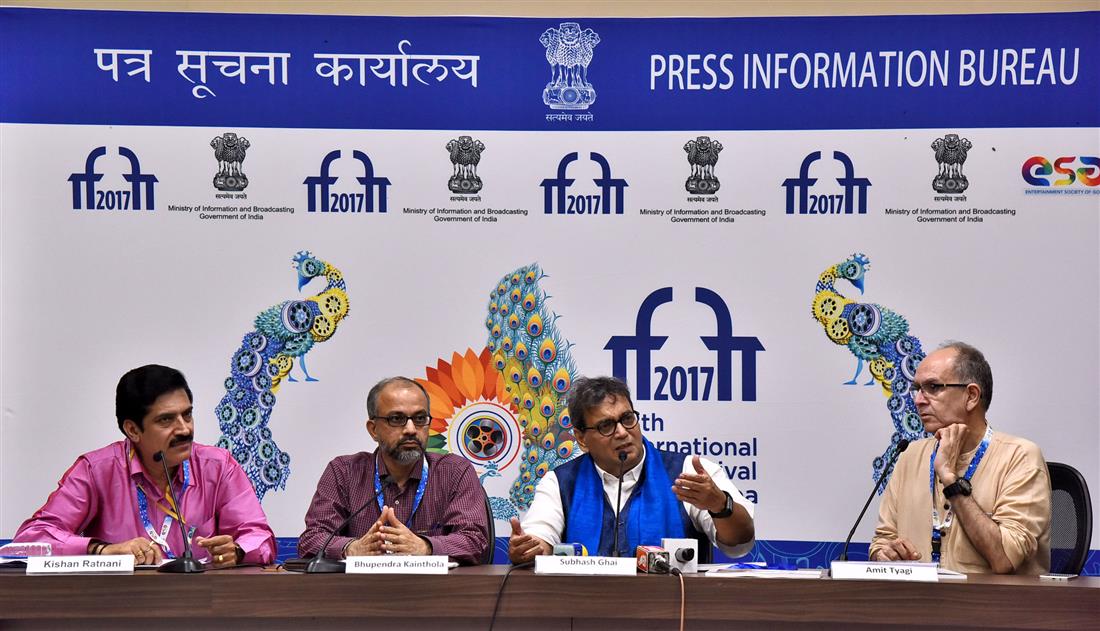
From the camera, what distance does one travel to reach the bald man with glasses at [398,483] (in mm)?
3795

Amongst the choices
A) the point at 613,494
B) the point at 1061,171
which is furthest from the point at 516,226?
the point at 1061,171

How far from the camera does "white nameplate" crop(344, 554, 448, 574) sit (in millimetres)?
3016

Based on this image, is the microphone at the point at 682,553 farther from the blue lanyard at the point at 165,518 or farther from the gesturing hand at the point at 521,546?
the blue lanyard at the point at 165,518

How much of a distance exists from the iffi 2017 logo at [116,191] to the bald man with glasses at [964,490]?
3.34 meters

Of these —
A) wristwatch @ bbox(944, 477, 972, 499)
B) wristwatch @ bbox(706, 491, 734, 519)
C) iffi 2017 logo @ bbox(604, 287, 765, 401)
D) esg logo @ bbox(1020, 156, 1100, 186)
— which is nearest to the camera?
wristwatch @ bbox(706, 491, 734, 519)

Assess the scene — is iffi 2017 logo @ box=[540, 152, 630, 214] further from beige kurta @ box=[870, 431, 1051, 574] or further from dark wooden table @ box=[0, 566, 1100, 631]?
dark wooden table @ box=[0, 566, 1100, 631]

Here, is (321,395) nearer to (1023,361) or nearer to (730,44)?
(730,44)

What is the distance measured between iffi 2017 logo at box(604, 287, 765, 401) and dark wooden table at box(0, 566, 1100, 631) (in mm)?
1805

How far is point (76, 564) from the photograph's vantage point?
3076 mm

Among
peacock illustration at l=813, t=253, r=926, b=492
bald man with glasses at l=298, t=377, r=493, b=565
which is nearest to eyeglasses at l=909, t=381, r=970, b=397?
peacock illustration at l=813, t=253, r=926, b=492

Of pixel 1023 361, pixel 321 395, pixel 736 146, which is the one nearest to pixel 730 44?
pixel 736 146

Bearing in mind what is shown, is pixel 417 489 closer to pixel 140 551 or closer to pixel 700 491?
pixel 140 551

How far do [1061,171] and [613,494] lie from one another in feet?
8.05

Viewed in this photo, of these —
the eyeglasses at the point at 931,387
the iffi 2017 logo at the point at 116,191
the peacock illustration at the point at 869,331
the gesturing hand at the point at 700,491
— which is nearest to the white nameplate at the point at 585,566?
the gesturing hand at the point at 700,491
